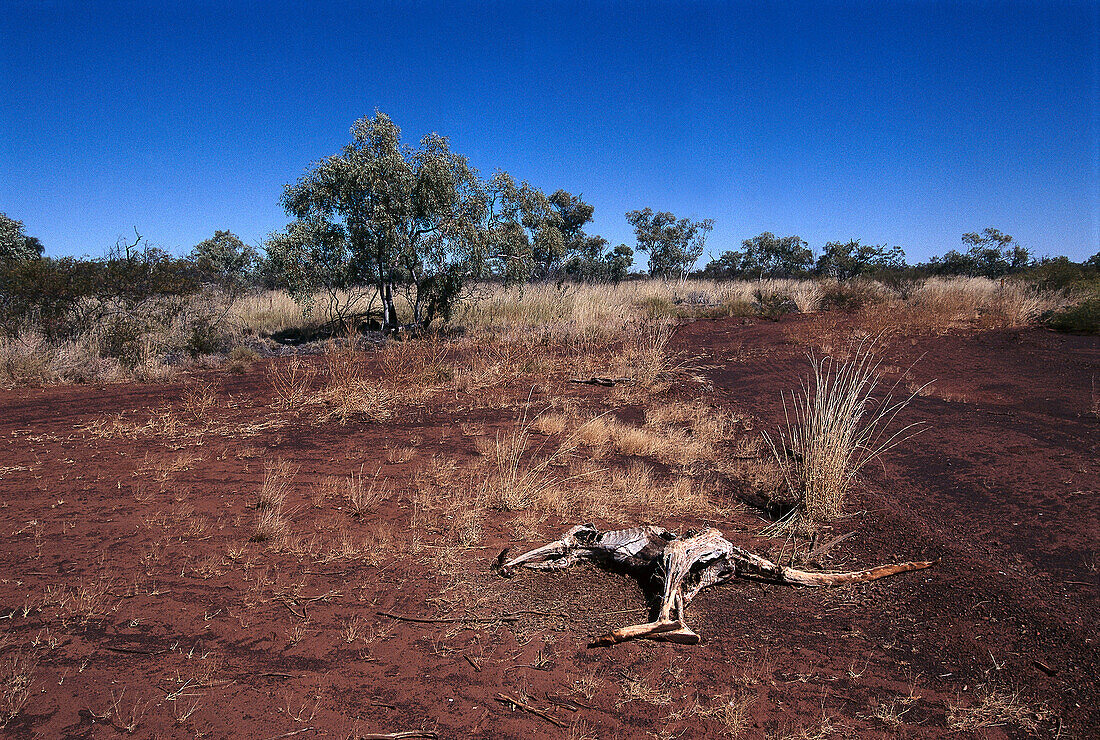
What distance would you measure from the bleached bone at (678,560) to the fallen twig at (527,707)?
3.70 ft

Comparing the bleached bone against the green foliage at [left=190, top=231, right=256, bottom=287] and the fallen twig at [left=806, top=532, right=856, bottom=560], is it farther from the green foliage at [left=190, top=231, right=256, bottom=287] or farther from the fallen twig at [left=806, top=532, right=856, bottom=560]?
the green foliage at [left=190, top=231, right=256, bottom=287]

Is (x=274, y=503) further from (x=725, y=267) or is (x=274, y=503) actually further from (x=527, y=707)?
(x=725, y=267)

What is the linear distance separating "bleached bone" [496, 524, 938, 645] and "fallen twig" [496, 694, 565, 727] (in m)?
1.13

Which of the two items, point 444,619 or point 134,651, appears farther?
point 444,619

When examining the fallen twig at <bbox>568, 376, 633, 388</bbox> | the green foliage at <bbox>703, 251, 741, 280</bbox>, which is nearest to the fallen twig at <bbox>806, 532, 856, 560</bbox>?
the fallen twig at <bbox>568, 376, 633, 388</bbox>

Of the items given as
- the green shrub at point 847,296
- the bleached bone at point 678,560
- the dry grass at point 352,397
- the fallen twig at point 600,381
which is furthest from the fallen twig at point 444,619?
the green shrub at point 847,296

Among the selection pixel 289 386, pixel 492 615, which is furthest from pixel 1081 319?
pixel 289 386

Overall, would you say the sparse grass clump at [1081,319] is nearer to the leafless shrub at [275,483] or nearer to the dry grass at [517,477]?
the dry grass at [517,477]

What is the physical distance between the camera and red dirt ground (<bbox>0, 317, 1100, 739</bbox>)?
8.04 ft

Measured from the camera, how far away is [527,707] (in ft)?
8.16

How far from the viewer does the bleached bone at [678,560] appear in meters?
3.52

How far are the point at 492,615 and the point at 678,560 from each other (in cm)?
118

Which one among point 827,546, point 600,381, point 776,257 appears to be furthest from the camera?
point 776,257

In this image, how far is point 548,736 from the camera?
2.34 m
